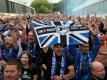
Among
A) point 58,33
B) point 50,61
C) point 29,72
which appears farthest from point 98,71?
point 58,33

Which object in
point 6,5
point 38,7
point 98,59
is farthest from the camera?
point 38,7

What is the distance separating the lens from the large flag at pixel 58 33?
7.50m

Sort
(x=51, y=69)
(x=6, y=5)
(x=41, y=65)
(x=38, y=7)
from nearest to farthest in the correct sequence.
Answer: (x=51, y=69) → (x=41, y=65) → (x=6, y=5) → (x=38, y=7)

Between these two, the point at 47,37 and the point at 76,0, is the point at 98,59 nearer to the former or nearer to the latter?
the point at 47,37

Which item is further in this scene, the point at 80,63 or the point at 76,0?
the point at 76,0

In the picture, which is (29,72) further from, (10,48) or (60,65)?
(10,48)

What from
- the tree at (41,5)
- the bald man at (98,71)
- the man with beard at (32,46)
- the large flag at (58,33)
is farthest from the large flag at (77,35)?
the tree at (41,5)

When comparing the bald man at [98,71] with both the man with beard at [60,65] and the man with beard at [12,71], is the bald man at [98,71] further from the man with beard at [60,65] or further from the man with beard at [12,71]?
the man with beard at [12,71]

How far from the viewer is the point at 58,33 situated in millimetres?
7730

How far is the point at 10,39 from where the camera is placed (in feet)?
28.5

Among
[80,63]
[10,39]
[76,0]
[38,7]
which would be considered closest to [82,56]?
[80,63]

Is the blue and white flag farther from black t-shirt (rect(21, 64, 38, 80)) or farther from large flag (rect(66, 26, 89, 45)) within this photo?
black t-shirt (rect(21, 64, 38, 80))

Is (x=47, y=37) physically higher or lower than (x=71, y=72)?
higher

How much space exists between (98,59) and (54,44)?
904mm
